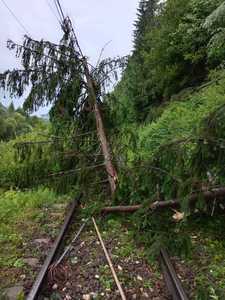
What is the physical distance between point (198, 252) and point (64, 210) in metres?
2.51

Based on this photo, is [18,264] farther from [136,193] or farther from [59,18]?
[59,18]

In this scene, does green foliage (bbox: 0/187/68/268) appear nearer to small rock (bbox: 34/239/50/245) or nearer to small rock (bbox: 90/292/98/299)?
small rock (bbox: 34/239/50/245)

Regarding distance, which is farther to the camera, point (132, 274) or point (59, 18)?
point (59, 18)

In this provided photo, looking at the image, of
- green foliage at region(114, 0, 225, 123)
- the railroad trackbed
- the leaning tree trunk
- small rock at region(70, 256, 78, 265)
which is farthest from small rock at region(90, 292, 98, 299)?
green foliage at region(114, 0, 225, 123)

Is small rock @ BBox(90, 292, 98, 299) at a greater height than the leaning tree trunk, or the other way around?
the leaning tree trunk

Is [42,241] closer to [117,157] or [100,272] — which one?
[100,272]

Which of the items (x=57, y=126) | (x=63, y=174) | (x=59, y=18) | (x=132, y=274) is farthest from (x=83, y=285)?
(x=59, y=18)

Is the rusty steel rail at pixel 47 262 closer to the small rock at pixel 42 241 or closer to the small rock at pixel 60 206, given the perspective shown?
the small rock at pixel 42 241

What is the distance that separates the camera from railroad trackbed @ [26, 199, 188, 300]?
2.79 metres

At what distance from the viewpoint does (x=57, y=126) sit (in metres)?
5.44

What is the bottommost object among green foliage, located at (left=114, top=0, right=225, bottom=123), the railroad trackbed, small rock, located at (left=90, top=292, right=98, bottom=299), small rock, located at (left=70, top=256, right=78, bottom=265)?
small rock, located at (left=90, top=292, right=98, bottom=299)

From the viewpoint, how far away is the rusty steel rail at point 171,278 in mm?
2613

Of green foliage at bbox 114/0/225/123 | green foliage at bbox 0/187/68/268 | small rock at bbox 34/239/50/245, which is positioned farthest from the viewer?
green foliage at bbox 114/0/225/123

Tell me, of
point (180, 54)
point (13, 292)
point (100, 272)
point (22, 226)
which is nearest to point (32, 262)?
point (13, 292)
